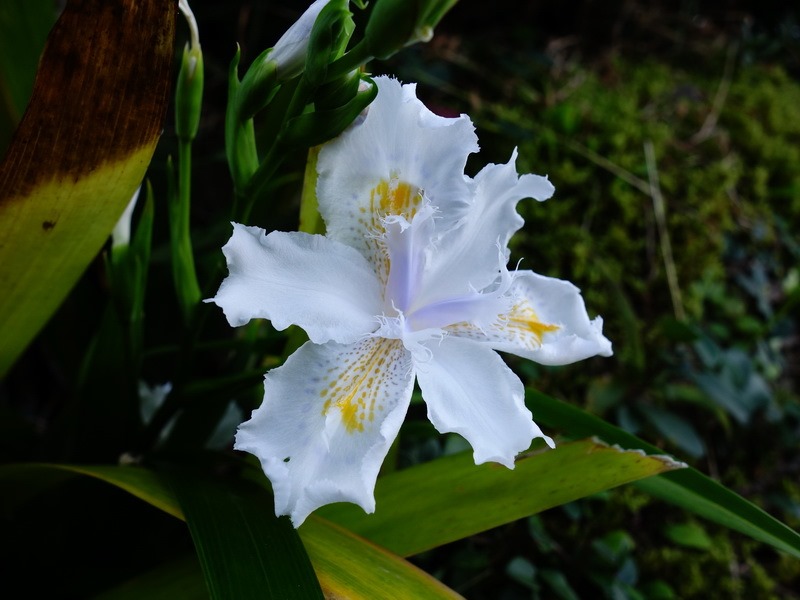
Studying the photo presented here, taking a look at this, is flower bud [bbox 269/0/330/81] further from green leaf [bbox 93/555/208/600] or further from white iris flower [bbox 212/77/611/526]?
green leaf [bbox 93/555/208/600]

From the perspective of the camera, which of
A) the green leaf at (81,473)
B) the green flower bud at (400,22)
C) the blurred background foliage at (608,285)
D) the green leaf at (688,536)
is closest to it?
the green flower bud at (400,22)

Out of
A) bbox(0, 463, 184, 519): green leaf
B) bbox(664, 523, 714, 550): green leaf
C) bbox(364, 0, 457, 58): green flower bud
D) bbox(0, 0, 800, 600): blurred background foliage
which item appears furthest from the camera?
bbox(664, 523, 714, 550): green leaf

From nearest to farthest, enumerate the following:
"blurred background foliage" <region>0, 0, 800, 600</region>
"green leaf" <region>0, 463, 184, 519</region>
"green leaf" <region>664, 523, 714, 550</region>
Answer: "green leaf" <region>0, 463, 184, 519</region>
"blurred background foliage" <region>0, 0, 800, 600</region>
"green leaf" <region>664, 523, 714, 550</region>

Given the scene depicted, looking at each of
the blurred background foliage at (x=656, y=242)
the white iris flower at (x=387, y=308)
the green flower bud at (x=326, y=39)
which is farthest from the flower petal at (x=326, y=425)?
the blurred background foliage at (x=656, y=242)

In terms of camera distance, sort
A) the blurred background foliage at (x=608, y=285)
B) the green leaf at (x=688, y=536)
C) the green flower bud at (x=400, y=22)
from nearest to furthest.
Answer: the green flower bud at (x=400, y=22)
the blurred background foliage at (x=608, y=285)
the green leaf at (x=688, y=536)

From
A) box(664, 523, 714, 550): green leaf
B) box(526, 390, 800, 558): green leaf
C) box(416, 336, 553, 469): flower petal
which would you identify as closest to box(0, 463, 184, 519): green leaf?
box(416, 336, 553, 469): flower petal

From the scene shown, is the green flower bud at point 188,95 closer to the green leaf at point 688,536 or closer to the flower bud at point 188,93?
the flower bud at point 188,93
